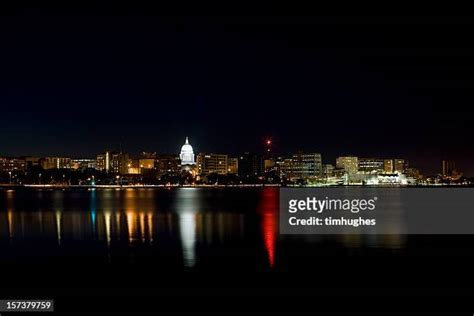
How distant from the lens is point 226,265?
19859 millimetres

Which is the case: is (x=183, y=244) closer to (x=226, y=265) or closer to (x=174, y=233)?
(x=174, y=233)

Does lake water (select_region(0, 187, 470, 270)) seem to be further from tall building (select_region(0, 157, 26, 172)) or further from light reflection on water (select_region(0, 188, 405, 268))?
tall building (select_region(0, 157, 26, 172))

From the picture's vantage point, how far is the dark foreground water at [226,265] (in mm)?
15289

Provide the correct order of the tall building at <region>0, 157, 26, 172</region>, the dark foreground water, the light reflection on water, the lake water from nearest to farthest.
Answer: the dark foreground water → the lake water → the light reflection on water → the tall building at <region>0, 157, 26, 172</region>

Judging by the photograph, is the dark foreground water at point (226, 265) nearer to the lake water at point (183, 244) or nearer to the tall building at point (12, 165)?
the lake water at point (183, 244)

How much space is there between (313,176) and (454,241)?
17237cm

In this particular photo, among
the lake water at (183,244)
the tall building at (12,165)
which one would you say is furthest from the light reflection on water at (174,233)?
the tall building at (12,165)

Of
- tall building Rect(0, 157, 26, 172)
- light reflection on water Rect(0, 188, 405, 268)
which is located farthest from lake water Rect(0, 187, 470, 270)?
tall building Rect(0, 157, 26, 172)

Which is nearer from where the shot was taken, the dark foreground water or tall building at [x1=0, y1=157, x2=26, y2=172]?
the dark foreground water

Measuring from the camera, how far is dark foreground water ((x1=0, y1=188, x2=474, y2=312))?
15.3 metres

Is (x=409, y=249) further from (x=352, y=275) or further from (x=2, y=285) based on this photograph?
(x=2, y=285)

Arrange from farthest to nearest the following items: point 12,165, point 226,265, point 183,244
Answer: point 12,165 → point 183,244 → point 226,265

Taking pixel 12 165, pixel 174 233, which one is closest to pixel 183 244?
pixel 174 233

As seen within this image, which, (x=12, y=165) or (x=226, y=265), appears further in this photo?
(x=12, y=165)
